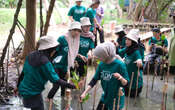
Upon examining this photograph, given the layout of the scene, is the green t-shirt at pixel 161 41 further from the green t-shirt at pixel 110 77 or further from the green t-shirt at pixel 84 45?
the green t-shirt at pixel 110 77

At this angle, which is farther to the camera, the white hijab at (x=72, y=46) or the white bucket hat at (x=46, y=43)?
the white hijab at (x=72, y=46)

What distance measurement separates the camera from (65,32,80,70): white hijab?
143 inches

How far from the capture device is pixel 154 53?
5.28 m

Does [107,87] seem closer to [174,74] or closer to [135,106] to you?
[135,106]

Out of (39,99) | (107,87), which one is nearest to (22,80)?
(39,99)

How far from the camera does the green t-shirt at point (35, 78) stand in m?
2.42

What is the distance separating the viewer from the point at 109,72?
253 centimetres

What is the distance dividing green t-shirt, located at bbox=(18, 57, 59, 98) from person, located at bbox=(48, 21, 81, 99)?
96cm

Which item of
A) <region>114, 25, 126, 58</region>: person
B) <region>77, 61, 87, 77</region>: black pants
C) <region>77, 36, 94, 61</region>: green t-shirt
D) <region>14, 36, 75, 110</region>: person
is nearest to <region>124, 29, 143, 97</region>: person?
<region>114, 25, 126, 58</region>: person

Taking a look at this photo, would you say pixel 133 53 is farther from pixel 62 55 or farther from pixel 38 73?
pixel 38 73

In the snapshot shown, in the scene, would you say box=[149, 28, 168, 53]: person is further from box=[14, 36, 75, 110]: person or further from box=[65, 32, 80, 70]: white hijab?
box=[14, 36, 75, 110]: person

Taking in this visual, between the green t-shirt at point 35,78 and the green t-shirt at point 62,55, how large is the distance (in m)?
1.03

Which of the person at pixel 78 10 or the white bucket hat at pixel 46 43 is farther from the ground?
the person at pixel 78 10

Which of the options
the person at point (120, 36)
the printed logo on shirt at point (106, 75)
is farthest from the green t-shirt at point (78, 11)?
the printed logo on shirt at point (106, 75)
